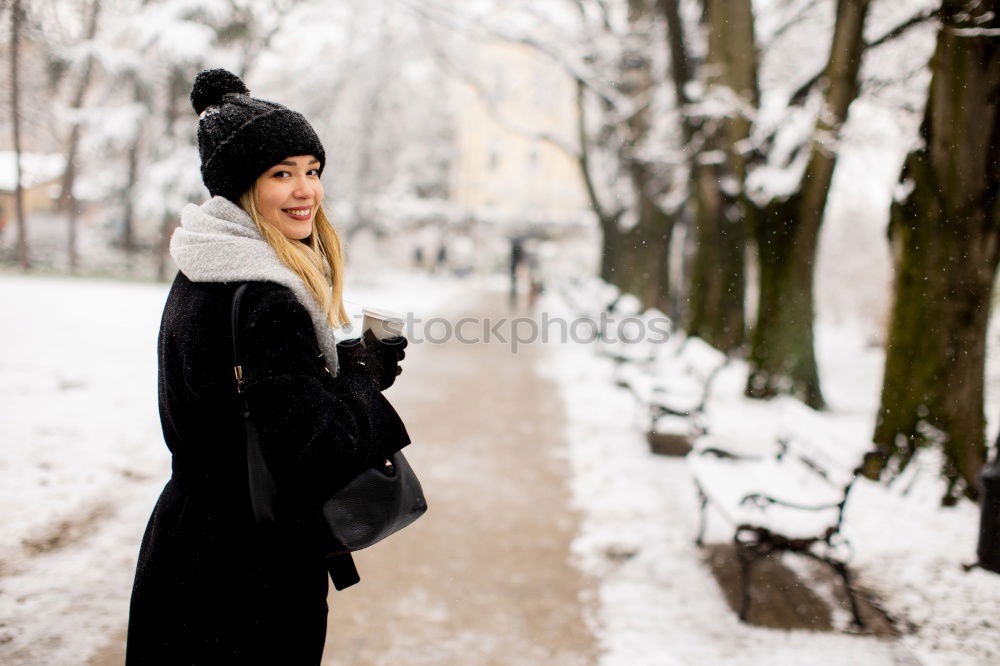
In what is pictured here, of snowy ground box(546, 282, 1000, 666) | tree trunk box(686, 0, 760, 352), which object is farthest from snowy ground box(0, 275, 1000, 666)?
tree trunk box(686, 0, 760, 352)

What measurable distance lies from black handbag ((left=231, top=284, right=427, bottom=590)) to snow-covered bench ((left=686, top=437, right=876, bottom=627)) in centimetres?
268

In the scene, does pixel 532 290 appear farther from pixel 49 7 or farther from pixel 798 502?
pixel 798 502

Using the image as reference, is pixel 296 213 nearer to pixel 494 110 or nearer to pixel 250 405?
pixel 250 405

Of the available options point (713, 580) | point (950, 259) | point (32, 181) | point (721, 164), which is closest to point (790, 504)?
point (713, 580)

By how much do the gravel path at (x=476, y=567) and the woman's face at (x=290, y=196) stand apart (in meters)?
2.33

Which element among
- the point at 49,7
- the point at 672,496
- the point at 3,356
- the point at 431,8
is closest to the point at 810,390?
A: the point at 672,496

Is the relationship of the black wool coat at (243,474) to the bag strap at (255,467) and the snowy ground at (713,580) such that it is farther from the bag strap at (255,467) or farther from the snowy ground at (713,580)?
the snowy ground at (713,580)

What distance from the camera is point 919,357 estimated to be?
577cm

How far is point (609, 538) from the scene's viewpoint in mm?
4918

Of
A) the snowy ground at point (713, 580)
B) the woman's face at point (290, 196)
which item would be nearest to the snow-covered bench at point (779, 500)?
the snowy ground at point (713, 580)

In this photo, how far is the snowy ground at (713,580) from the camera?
360cm

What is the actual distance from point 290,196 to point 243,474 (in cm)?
67

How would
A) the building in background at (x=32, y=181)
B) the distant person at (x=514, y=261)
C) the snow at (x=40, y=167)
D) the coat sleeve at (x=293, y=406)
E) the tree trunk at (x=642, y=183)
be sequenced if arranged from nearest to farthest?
the coat sleeve at (x=293, y=406)
the tree trunk at (x=642, y=183)
the distant person at (x=514, y=261)
the snow at (x=40, y=167)
the building in background at (x=32, y=181)

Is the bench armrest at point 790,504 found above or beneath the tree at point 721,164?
beneath
